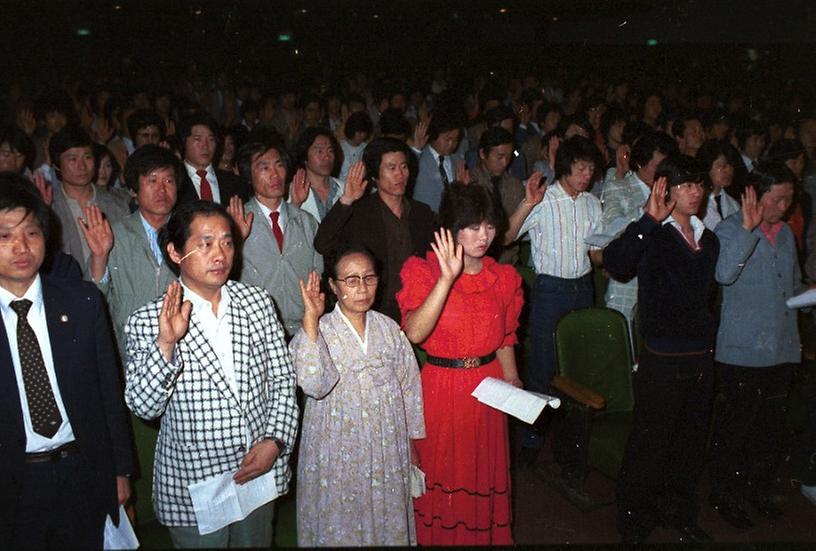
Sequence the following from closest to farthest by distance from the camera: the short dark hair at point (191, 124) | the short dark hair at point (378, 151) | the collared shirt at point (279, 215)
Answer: the collared shirt at point (279, 215) → the short dark hair at point (378, 151) → the short dark hair at point (191, 124)

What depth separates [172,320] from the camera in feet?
4.24

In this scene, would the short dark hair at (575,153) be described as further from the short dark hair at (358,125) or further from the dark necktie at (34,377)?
the dark necktie at (34,377)

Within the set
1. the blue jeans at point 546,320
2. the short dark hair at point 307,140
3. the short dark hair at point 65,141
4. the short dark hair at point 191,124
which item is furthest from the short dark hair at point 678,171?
the short dark hair at point 65,141

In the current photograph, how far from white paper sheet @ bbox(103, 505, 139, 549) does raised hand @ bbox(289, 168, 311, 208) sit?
1440 mm

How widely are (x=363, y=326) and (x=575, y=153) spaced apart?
51.3 inches

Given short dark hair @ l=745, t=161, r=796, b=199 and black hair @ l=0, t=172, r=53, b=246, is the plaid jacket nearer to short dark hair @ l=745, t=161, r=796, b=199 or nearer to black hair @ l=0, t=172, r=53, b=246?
black hair @ l=0, t=172, r=53, b=246

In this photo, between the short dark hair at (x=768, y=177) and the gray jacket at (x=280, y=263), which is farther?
the gray jacket at (x=280, y=263)

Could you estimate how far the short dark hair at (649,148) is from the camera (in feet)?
8.62

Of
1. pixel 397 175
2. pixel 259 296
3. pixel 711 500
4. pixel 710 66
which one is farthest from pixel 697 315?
pixel 710 66

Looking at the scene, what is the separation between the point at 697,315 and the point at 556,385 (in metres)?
0.49

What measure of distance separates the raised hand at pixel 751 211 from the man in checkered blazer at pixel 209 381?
4.73ft

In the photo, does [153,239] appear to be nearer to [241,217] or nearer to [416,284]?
[241,217]

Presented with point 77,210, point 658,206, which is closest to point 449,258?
point 658,206

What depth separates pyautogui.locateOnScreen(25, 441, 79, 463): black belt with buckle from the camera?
1.29m
